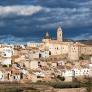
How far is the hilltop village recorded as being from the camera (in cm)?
6162

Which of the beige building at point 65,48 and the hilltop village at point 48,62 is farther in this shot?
the beige building at point 65,48

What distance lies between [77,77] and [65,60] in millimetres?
10407

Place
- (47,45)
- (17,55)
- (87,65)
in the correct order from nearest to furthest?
1. (87,65)
2. (17,55)
3. (47,45)

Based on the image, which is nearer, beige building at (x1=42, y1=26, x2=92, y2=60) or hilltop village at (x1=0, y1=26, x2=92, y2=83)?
hilltop village at (x1=0, y1=26, x2=92, y2=83)

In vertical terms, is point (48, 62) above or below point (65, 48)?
below

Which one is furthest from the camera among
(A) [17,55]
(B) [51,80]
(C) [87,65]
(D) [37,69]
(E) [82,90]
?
(A) [17,55]

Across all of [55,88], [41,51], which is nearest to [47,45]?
[41,51]

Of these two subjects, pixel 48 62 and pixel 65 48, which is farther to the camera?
pixel 65 48

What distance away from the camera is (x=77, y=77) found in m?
64.9

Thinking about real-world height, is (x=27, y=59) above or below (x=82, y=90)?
above

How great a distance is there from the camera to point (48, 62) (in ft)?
234

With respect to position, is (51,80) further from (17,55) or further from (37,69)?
(17,55)

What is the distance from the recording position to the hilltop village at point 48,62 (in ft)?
202

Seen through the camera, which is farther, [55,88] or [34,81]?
[34,81]
